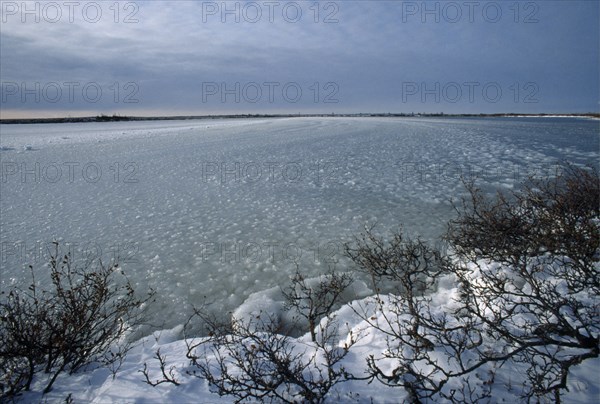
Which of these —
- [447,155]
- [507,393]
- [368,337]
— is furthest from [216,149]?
[507,393]

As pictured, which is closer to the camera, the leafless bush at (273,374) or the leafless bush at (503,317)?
the leafless bush at (273,374)

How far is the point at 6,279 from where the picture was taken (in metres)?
5.32

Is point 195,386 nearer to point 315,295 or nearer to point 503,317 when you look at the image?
point 315,295

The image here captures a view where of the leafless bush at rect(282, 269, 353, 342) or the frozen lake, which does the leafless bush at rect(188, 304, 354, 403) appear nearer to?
the leafless bush at rect(282, 269, 353, 342)

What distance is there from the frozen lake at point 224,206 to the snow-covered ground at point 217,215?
0.12 ft

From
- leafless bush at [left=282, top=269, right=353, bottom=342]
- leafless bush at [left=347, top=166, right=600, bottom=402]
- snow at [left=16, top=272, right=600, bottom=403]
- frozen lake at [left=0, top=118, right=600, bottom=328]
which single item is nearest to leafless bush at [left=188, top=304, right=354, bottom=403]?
snow at [left=16, top=272, right=600, bottom=403]

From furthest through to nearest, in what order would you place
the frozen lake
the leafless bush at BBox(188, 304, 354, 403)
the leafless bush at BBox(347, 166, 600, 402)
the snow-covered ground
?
the frozen lake < the snow-covered ground < the leafless bush at BBox(347, 166, 600, 402) < the leafless bush at BBox(188, 304, 354, 403)

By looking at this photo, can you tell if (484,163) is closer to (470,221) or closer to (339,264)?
(470,221)

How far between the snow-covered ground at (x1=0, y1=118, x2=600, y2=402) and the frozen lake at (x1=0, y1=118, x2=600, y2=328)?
4 centimetres

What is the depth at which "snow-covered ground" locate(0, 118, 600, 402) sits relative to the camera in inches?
163

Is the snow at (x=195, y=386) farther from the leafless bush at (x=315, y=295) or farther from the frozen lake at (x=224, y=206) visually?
the frozen lake at (x=224, y=206)

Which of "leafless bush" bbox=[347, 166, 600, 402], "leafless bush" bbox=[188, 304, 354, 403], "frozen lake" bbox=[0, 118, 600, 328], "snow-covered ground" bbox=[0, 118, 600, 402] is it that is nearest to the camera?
"leafless bush" bbox=[188, 304, 354, 403]

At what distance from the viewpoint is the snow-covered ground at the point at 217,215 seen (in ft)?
13.6

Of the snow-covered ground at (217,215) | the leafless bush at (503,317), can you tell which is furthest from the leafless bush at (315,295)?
the leafless bush at (503,317)
